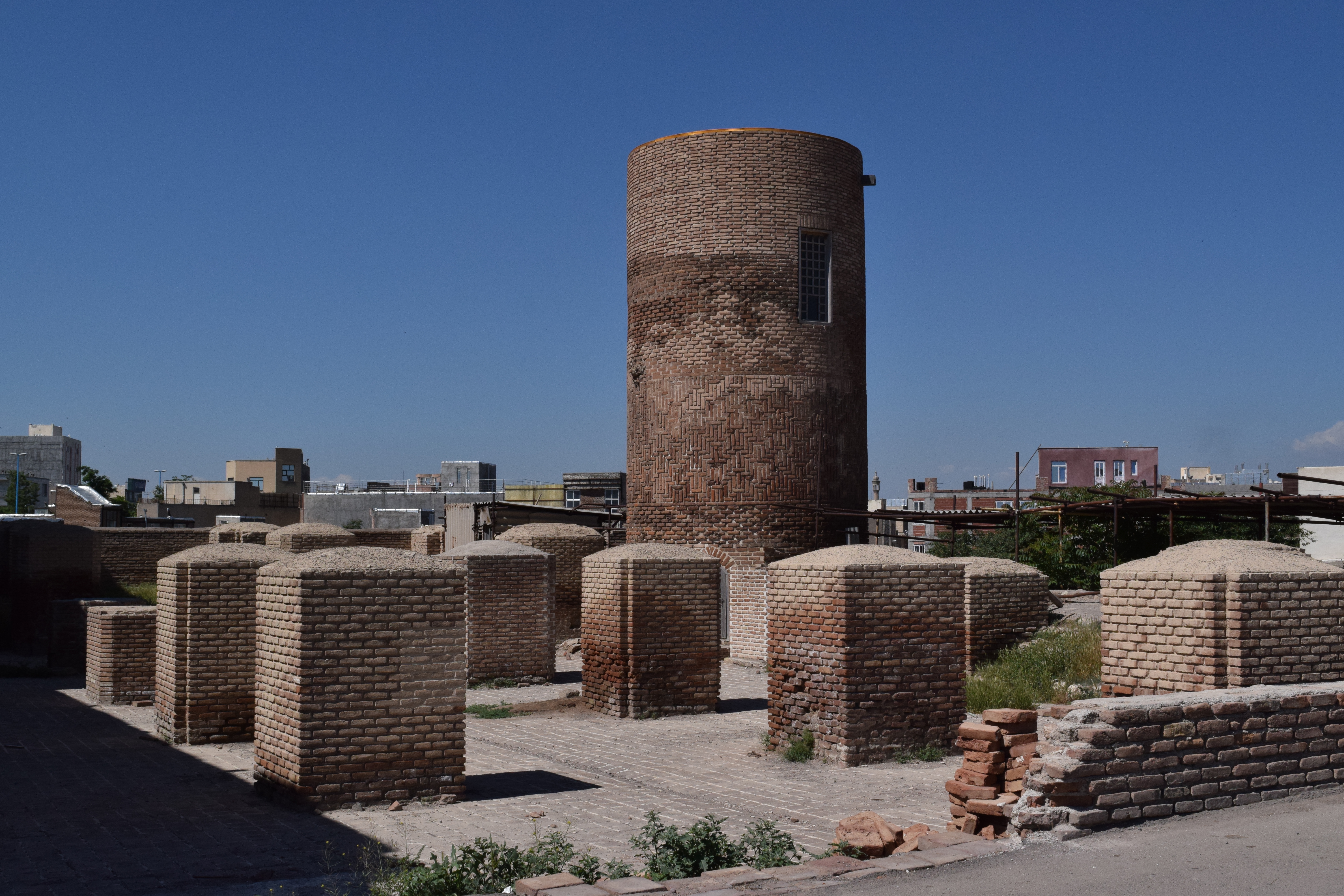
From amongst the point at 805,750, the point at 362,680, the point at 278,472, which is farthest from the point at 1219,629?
the point at 278,472

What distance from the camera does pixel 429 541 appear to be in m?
25.3

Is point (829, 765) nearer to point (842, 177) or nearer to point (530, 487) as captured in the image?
point (842, 177)

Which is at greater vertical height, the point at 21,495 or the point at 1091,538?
the point at 21,495

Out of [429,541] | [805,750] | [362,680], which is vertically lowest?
[805,750]

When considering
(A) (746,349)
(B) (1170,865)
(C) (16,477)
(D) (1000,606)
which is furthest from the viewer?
(C) (16,477)

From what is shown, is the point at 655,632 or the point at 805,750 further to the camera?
the point at 655,632

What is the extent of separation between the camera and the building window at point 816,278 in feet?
67.8

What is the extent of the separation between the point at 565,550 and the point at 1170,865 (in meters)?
16.7

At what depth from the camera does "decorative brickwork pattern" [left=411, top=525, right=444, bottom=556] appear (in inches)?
995

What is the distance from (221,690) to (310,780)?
3.32 m

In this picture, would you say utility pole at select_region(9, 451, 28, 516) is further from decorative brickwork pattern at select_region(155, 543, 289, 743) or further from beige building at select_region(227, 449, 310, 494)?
decorative brickwork pattern at select_region(155, 543, 289, 743)

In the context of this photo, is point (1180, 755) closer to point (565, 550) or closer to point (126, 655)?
point (126, 655)

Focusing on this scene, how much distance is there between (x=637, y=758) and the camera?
436 inches

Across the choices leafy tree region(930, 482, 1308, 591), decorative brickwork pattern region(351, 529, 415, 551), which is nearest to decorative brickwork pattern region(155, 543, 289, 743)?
leafy tree region(930, 482, 1308, 591)
